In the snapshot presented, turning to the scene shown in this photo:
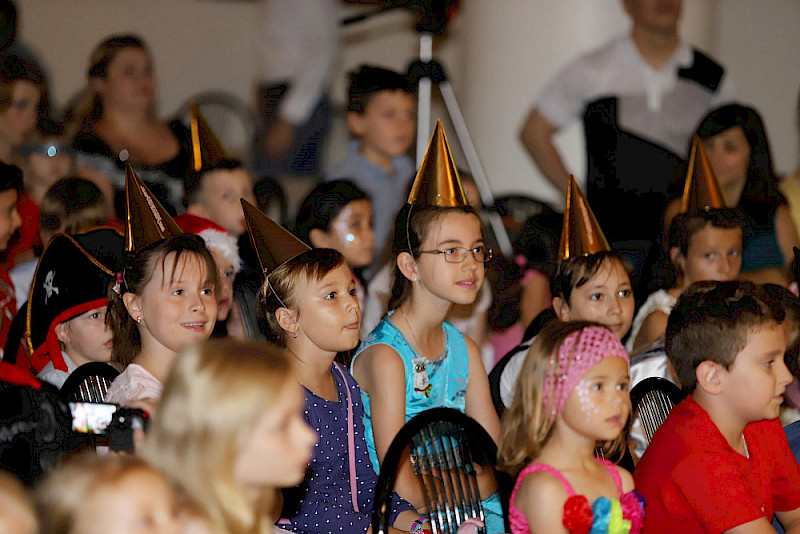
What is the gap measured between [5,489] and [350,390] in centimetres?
114

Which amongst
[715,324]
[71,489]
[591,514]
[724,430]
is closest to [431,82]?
[715,324]

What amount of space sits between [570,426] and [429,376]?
2.25 feet

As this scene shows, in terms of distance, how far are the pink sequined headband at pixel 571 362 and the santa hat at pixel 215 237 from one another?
1.34 meters

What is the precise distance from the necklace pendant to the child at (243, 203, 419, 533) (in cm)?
18

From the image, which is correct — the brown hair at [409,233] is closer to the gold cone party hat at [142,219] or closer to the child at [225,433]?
the gold cone party hat at [142,219]

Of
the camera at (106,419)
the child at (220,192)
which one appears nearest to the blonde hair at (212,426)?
the camera at (106,419)

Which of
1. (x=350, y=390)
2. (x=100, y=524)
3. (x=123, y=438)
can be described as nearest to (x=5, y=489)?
(x=100, y=524)

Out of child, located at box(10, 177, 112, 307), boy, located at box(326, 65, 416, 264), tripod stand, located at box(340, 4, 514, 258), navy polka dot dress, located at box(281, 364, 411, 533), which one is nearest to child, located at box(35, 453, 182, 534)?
navy polka dot dress, located at box(281, 364, 411, 533)

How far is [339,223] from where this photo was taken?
3.20m

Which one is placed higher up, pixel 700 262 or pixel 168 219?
pixel 168 219

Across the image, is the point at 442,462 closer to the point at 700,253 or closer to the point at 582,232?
the point at 582,232

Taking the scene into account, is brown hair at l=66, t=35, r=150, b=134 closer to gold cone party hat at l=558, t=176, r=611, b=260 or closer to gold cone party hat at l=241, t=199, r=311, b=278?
gold cone party hat at l=241, t=199, r=311, b=278

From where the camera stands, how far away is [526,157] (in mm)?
4777

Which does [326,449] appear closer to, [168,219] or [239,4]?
[168,219]
